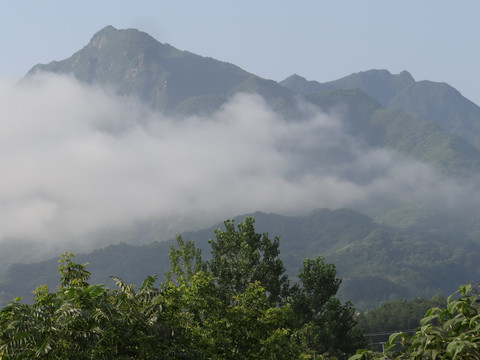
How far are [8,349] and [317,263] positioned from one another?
6011 centimetres

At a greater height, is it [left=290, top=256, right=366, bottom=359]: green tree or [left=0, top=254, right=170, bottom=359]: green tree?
[left=0, top=254, right=170, bottom=359]: green tree

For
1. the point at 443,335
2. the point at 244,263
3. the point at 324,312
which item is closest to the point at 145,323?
the point at 443,335

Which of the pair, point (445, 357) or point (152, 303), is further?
point (152, 303)

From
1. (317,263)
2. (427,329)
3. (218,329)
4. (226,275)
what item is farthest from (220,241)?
(427,329)

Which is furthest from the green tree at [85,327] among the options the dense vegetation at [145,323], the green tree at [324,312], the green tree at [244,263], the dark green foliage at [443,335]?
the green tree at [324,312]

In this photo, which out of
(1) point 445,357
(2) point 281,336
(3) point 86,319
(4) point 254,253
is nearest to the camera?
(1) point 445,357

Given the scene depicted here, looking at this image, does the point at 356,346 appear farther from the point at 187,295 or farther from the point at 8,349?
the point at 8,349

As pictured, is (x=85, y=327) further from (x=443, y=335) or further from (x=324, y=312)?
(x=324, y=312)

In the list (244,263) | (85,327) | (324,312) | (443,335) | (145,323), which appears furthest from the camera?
(324,312)

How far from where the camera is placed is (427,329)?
22.5ft

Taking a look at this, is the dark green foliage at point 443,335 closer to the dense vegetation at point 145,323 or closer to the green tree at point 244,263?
the dense vegetation at point 145,323

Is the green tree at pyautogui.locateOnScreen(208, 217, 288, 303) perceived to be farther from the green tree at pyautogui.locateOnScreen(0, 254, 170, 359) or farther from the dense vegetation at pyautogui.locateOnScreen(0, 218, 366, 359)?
the green tree at pyautogui.locateOnScreen(0, 254, 170, 359)

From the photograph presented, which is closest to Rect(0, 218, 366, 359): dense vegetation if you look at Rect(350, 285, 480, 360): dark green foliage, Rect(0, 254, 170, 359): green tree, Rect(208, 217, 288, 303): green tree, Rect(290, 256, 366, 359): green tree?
Rect(0, 254, 170, 359): green tree

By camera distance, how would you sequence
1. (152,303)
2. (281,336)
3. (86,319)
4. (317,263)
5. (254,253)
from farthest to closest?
(317,263) → (254,253) → (281,336) → (152,303) → (86,319)
